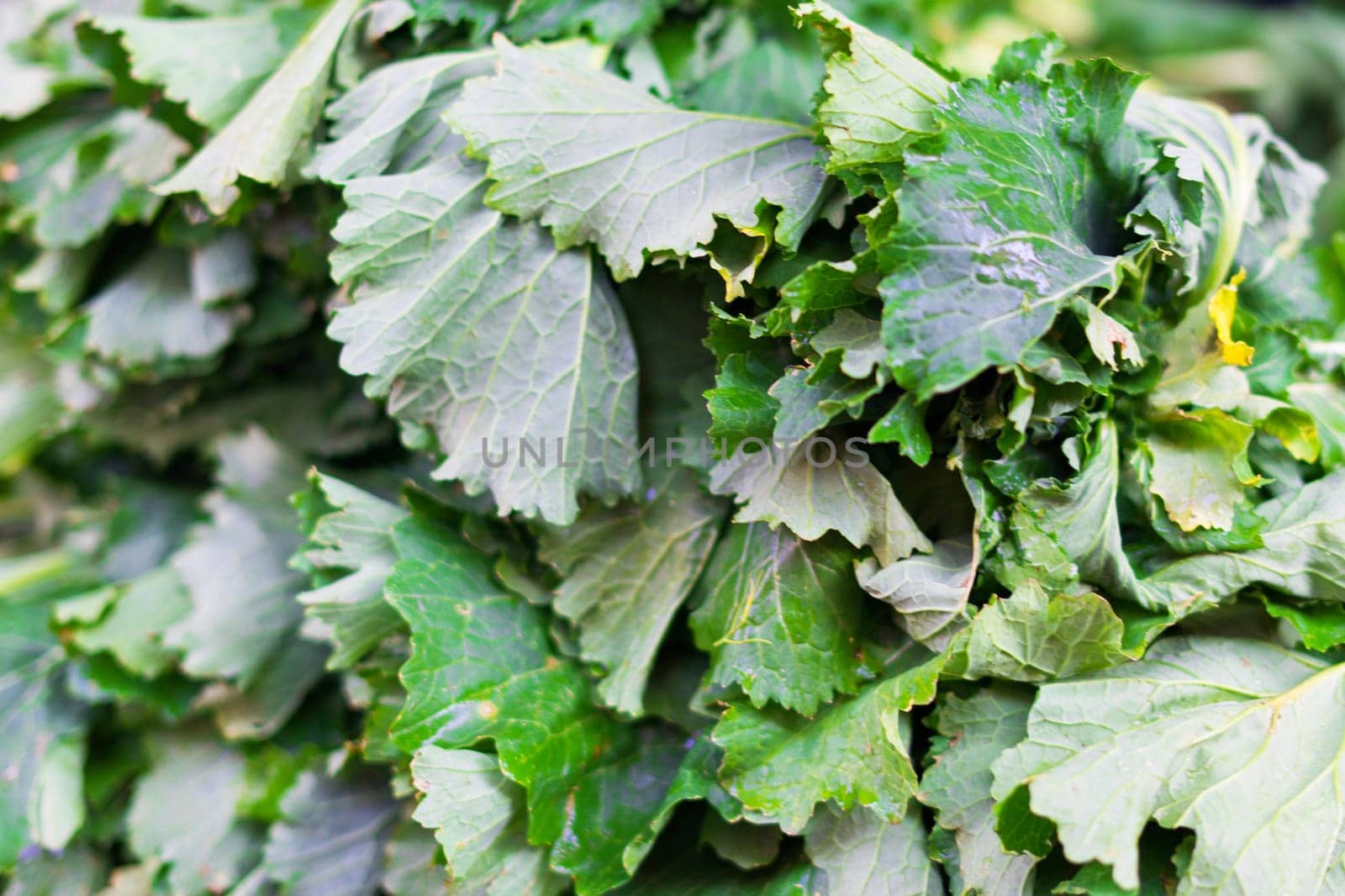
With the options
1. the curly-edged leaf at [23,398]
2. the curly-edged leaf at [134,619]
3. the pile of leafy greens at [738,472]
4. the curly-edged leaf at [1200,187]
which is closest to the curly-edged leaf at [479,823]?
the pile of leafy greens at [738,472]

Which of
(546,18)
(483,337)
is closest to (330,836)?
(483,337)

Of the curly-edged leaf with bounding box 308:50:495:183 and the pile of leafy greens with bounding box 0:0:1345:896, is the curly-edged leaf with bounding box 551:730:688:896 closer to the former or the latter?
the pile of leafy greens with bounding box 0:0:1345:896

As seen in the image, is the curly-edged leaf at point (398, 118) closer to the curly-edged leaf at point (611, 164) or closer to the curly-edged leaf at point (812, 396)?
the curly-edged leaf at point (611, 164)

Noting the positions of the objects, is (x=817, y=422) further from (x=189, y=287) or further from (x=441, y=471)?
(x=189, y=287)

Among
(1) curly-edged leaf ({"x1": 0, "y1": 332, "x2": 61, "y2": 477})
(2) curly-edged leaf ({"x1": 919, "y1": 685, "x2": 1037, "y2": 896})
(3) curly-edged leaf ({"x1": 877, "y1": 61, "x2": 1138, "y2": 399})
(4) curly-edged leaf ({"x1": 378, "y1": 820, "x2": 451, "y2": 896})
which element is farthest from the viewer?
(1) curly-edged leaf ({"x1": 0, "y1": 332, "x2": 61, "y2": 477})

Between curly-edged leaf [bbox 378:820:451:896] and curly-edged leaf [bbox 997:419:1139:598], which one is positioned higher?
curly-edged leaf [bbox 997:419:1139:598]

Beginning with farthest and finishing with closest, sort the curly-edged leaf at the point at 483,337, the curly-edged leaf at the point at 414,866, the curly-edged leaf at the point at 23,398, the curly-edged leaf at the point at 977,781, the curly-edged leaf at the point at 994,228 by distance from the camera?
the curly-edged leaf at the point at 23,398, the curly-edged leaf at the point at 414,866, the curly-edged leaf at the point at 483,337, the curly-edged leaf at the point at 977,781, the curly-edged leaf at the point at 994,228

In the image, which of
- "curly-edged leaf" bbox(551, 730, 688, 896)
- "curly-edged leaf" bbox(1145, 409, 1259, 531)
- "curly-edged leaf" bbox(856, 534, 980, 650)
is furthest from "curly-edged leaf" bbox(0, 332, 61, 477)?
"curly-edged leaf" bbox(1145, 409, 1259, 531)
